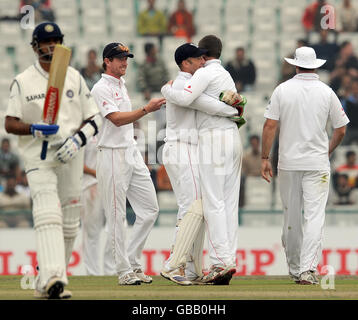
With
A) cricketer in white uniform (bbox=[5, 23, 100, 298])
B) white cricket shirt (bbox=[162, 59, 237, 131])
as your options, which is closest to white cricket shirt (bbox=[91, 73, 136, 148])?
white cricket shirt (bbox=[162, 59, 237, 131])

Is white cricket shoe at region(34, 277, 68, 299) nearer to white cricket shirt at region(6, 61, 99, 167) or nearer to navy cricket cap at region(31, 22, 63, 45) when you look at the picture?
white cricket shirt at region(6, 61, 99, 167)

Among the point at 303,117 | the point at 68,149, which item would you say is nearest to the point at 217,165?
the point at 303,117

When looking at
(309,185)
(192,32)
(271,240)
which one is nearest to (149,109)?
(309,185)

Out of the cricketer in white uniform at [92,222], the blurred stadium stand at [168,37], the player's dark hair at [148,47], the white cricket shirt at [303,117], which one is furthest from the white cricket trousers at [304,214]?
the blurred stadium stand at [168,37]

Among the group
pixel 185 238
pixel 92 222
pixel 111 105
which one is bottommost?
pixel 92 222

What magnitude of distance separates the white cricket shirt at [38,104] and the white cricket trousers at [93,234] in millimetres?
5165

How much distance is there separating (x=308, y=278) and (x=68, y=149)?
9.29 feet

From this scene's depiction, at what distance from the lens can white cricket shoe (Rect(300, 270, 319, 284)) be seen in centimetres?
882

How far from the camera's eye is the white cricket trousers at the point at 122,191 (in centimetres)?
921

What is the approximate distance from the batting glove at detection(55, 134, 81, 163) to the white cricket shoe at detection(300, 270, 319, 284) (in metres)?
2.73

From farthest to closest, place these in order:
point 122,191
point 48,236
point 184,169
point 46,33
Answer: point 122,191 < point 184,169 < point 46,33 < point 48,236

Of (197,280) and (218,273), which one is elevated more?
(218,273)

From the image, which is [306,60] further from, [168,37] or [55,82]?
[168,37]

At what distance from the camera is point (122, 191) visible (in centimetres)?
927
